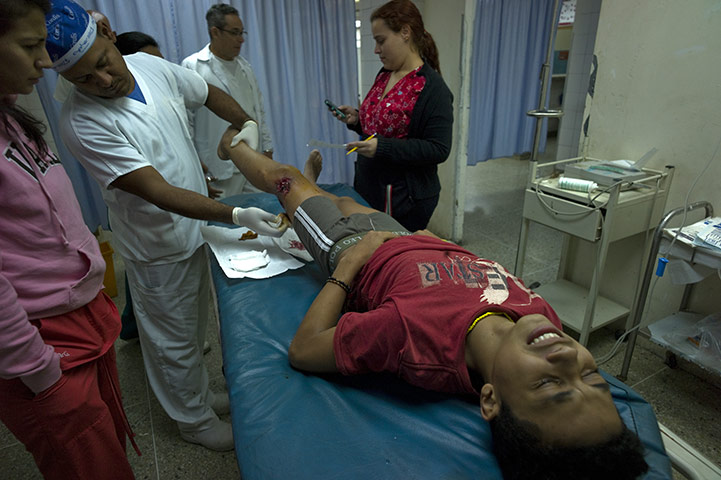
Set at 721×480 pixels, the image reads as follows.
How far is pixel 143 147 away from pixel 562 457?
138cm

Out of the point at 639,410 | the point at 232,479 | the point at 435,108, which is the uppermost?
the point at 435,108

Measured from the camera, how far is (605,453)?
0.76 metres

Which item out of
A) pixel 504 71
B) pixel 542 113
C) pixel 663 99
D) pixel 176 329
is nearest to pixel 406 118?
pixel 542 113

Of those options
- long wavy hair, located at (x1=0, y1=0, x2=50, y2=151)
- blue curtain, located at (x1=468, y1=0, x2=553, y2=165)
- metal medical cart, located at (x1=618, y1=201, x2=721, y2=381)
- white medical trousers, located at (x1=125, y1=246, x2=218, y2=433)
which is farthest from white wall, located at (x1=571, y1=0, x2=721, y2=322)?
blue curtain, located at (x1=468, y1=0, x2=553, y2=165)

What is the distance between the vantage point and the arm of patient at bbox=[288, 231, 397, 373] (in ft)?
3.35

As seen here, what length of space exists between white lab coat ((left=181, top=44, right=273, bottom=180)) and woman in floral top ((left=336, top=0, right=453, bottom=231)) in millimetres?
921

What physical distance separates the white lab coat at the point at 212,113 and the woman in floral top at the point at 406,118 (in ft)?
3.02

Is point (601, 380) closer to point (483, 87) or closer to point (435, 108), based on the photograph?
point (435, 108)

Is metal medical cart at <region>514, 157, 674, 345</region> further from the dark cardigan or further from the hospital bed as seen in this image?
the hospital bed

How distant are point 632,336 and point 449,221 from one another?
171cm

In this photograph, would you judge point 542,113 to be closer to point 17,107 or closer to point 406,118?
point 406,118

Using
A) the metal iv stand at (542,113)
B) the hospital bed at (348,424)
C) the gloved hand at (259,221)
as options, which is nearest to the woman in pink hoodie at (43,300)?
the hospital bed at (348,424)

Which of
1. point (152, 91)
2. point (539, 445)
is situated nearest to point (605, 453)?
point (539, 445)

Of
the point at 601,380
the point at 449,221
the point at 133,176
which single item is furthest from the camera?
the point at 449,221
